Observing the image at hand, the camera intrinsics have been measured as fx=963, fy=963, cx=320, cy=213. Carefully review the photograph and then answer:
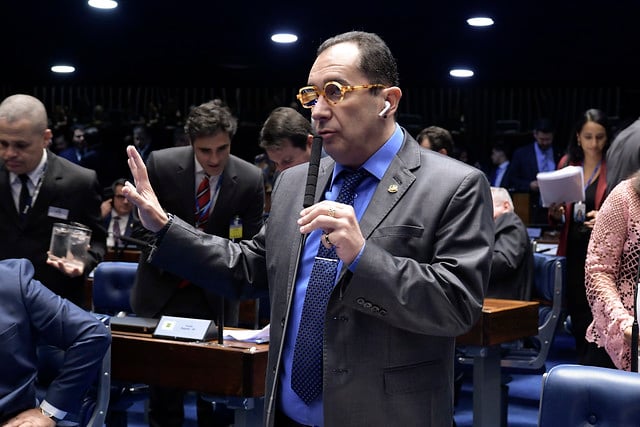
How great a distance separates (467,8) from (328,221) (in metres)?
6.86

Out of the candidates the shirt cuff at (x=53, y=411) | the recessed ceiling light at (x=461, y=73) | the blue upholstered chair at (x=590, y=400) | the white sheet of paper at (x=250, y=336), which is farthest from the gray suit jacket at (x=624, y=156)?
the recessed ceiling light at (x=461, y=73)

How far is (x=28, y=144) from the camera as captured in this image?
A: 3.65 m

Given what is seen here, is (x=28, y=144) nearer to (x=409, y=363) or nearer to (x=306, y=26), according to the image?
(x=409, y=363)

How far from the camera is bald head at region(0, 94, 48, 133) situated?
3602 mm

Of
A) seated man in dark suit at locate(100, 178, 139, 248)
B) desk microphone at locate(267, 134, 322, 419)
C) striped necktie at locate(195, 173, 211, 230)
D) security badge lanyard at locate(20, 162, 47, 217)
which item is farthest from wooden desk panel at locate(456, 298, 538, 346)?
seated man in dark suit at locate(100, 178, 139, 248)

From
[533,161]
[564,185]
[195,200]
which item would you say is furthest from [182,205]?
[533,161]

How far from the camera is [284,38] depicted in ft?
33.1

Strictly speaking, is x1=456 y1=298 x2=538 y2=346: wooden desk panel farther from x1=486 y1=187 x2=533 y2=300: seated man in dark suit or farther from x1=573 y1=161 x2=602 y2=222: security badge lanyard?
x1=573 y1=161 x2=602 y2=222: security badge lanyard

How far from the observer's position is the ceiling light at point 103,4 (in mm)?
8103

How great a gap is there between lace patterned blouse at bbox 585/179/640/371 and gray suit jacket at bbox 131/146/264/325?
158 centimetres

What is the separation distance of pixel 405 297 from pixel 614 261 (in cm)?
116

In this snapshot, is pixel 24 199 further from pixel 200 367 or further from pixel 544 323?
pixel 544 323

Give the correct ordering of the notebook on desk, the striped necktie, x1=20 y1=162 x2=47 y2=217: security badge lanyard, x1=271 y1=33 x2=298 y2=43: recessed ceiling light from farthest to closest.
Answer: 1. x1=271 y1=33 x2=298 y2=43: recessed ceiling light
2. the striped necktie
3. x1=20 y1=162 x2=47 y2=217: security badge lanyard
4. the notebook on desk

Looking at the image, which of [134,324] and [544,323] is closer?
[134,324]
